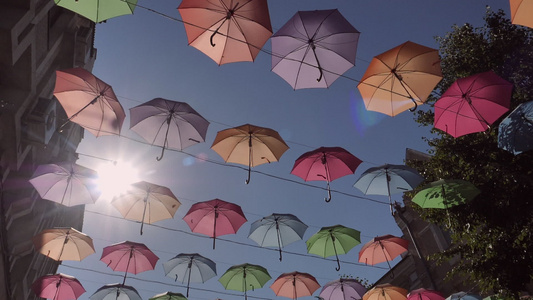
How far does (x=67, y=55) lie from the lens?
1875 centimetres

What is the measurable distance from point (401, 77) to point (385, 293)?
829 cm

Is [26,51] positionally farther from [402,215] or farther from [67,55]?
[402,215]

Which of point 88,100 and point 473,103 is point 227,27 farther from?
point 473,103

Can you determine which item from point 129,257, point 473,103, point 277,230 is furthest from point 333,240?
point 129,257

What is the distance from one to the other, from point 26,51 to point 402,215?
2068 centimetres

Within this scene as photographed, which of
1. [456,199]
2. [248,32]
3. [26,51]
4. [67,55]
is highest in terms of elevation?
[67,55]

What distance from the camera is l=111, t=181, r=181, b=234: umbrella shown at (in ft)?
38.3

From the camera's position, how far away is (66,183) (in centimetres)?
1148

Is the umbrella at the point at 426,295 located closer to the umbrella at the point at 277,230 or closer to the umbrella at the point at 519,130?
the umbrella at the point at 277,230

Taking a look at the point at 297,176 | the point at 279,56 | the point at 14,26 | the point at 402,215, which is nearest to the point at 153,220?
the point at 297,176

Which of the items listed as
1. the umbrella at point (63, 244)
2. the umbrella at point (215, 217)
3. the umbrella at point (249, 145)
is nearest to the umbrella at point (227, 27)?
the umbrella at point (249, 145)

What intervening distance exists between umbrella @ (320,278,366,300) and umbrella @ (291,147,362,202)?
17.7ft

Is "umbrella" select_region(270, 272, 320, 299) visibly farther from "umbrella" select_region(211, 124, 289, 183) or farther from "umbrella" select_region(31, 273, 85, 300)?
"umbrella" select_region(31, 273, 85, 300)

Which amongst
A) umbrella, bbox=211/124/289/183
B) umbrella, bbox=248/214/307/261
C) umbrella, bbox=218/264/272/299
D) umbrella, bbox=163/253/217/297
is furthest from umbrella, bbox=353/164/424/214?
umbrella, bbox=163/253/217/297
